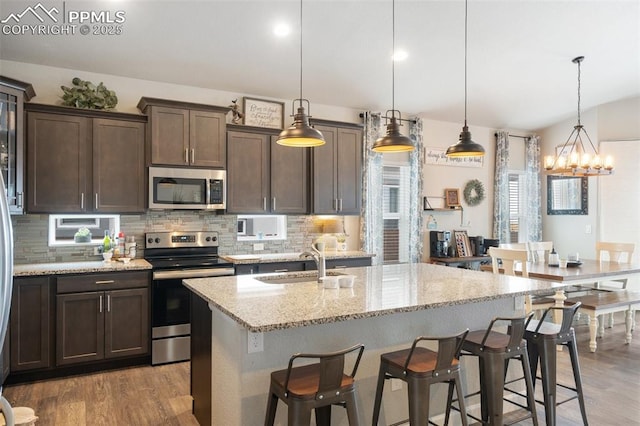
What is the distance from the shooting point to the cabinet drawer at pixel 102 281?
141 inches

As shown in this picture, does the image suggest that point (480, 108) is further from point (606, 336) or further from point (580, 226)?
point (606, 336)

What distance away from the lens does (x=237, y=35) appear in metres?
3.88

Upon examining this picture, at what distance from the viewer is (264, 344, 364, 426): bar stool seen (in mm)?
1838

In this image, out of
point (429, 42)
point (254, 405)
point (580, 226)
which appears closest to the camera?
point (254, 405)

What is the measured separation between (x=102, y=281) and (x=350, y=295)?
2401mm

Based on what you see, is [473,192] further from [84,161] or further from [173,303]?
[84,161]

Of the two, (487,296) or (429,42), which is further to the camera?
(429,42)

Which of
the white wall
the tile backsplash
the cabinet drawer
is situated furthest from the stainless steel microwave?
the white wall

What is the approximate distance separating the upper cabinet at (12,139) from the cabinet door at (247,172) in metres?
1.81

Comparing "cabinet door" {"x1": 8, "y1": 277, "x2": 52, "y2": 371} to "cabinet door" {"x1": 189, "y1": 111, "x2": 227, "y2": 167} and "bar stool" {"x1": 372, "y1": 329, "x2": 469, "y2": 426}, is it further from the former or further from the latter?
"bar stool" {"x1": 372, "y1": 329, "x2": 469, "y2": 426}

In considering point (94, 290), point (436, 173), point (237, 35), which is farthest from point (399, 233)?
point (94, 290)

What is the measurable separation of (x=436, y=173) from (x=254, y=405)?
16.3 feet

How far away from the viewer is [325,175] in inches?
200

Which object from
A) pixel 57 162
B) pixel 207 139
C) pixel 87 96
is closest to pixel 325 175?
pixel 207 139
